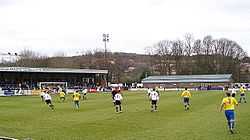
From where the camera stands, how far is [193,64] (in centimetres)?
12500

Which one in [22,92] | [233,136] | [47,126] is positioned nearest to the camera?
[233,136]

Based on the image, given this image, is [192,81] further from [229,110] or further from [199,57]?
[229,110]

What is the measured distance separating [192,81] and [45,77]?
128ft

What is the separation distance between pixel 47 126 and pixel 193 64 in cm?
10728

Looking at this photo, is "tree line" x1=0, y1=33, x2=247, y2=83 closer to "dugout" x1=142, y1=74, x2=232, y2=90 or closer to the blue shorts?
"dugout" x1=142, y1=74, x2=232, y2=90

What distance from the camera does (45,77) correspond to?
299 ft

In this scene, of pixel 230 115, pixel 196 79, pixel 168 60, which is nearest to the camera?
pixel 230 115

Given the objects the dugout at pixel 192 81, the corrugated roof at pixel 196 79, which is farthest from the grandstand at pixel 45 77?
the corrugated roof at pixel 196 79

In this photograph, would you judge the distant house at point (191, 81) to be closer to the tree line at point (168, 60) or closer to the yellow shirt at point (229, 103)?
the tree line at point (168, 60)

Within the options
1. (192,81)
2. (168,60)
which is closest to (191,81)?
(192,81)

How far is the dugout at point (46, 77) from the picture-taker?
81.7m

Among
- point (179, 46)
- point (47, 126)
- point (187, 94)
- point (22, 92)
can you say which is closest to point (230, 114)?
point (47, 126)

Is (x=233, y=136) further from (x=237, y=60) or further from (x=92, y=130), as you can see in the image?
(x=237, y=60)

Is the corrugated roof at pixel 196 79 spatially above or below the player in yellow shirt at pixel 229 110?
below
